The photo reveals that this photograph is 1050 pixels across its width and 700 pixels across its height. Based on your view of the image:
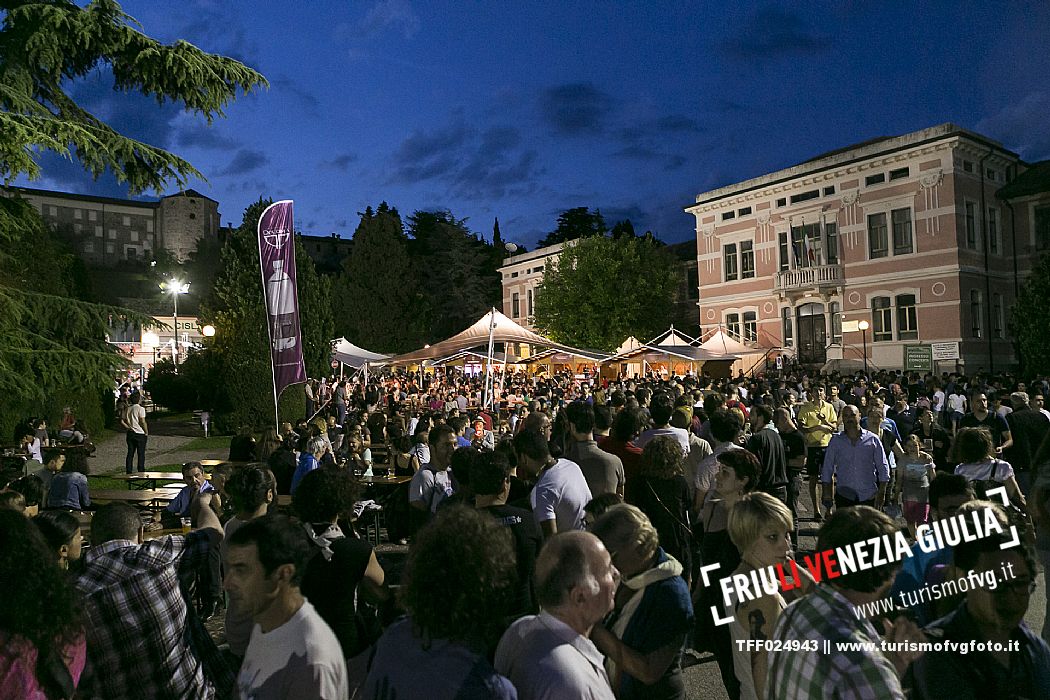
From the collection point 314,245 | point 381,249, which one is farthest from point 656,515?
point 314,245

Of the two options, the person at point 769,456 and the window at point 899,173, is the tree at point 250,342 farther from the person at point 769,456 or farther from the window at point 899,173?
the window at point 899,173

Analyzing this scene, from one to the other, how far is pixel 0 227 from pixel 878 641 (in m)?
12.1

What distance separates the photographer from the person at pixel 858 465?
24.0 feet

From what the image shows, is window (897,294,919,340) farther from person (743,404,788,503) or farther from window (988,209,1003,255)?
person (743,404,788,503)

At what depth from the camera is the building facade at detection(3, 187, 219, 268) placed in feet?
264

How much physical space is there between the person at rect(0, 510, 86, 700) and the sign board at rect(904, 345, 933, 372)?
2093 centimetres

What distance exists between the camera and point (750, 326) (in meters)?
37.2

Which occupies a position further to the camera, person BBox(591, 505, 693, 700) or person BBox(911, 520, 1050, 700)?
person BBox(591, 505, 693, 700)

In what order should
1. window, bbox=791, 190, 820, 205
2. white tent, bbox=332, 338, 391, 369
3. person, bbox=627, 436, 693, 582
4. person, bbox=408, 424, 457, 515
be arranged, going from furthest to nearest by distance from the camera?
window, bbox=791, 190, 820, 205
white tent, bbox=332, 338, 391, 369
person, bbox=408, 424, 457, 515
person, bbox=627, 436, 693, 582

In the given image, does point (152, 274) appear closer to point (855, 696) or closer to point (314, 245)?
point (314, 245)

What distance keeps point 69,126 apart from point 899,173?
31276 mm

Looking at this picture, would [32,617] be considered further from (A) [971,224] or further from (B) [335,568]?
(A) [971,224]

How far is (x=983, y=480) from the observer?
17.6ft

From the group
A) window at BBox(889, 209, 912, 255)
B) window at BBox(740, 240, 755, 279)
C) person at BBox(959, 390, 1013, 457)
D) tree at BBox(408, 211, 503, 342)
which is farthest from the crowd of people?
tree at BBox(408, 211, 503, 342)
